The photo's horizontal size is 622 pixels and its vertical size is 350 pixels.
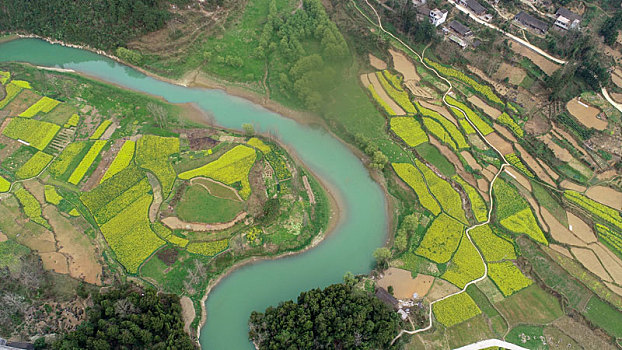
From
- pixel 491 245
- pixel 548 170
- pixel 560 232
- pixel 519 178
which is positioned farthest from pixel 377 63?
pixel 560 232

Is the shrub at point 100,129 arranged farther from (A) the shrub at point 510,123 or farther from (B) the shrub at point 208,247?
(A) the shrub at point 510,123

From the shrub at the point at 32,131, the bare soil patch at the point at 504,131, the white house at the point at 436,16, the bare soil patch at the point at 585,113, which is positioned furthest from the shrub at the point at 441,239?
the shrub at the point at 32,131

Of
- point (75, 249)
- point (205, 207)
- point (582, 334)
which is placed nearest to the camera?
point (582, 334)

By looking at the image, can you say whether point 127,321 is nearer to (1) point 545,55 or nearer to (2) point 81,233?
(2) point 81,233

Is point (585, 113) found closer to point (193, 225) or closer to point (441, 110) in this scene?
point (441, 110)

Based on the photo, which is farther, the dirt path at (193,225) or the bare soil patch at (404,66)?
the bare soil patch at (404,66)

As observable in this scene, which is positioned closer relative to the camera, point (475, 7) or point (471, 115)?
point (471, 115)
